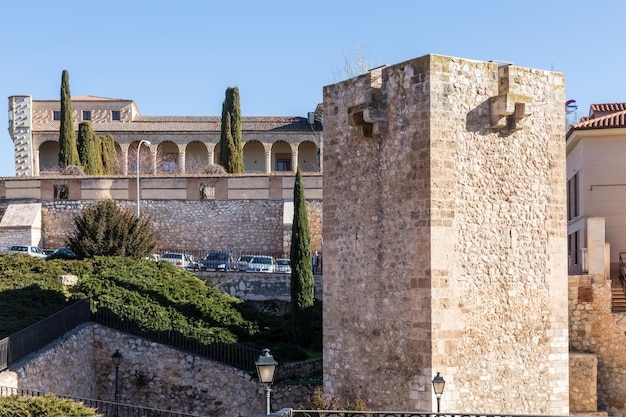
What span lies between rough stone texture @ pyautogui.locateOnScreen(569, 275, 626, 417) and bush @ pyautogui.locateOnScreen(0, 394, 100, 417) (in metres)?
11.4

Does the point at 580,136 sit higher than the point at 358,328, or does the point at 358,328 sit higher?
the point at 580,136

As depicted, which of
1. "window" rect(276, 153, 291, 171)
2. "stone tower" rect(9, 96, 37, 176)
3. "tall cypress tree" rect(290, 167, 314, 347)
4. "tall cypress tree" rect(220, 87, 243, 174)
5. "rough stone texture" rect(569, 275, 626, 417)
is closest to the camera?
"rough stone texture" rect(569, 275, 626, 417)

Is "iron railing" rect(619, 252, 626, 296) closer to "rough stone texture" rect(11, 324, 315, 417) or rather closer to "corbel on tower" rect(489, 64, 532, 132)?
"rough stone texture" rect(11, 324, 315, 417)

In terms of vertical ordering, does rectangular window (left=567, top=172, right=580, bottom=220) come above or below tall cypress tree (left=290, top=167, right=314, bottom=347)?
above

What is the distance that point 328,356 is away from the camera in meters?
13.7

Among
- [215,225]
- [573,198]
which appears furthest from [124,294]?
[215,225]

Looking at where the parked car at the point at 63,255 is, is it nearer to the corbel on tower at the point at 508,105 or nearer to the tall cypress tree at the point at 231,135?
the tall cypress tree at the point at 231,135

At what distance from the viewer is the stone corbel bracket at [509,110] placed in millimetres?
12398

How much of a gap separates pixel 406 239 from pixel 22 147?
3899 cm

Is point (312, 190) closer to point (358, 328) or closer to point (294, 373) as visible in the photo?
point (294, 373)

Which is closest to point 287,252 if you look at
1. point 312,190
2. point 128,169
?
point 312,190

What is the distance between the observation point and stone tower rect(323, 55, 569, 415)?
12078mm

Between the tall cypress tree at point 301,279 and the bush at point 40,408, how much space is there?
10092mm

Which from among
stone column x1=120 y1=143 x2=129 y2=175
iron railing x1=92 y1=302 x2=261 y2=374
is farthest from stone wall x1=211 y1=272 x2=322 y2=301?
stone column x1=120 y1=143 x2=129 y2=175
